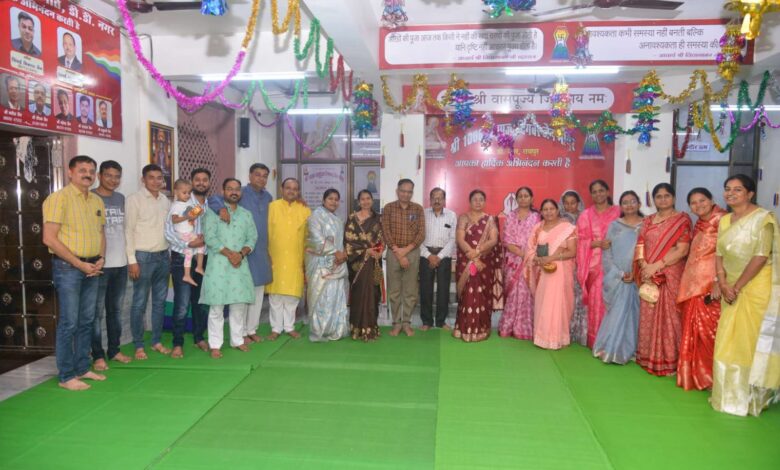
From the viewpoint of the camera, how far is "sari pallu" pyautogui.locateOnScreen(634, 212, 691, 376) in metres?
3.97

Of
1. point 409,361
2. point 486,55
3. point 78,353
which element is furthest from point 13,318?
A: point 486,55

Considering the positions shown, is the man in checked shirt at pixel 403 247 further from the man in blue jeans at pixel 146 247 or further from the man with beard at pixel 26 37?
the man with beard at pixel 26 37

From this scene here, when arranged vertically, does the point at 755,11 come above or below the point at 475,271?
above

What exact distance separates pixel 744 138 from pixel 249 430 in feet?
30.0

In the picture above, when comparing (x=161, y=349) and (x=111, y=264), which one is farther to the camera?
(x=161, y=349)

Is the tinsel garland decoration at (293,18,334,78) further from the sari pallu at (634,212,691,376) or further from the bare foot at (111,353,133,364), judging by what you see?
the sari pallu at (634,212,691,376)

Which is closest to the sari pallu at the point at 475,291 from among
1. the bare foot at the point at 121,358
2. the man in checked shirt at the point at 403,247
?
the man in checked shirt at the point at 403,247

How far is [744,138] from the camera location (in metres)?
8.58

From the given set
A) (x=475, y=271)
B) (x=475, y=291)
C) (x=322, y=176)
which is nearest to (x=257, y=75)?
(x=475, y=271)

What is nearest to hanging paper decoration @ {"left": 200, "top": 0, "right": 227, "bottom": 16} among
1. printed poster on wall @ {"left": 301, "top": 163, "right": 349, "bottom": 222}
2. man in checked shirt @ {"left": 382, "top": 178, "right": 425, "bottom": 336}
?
man in checked shirt @ {"left": 382, "top": 178, "right": 425, "bottom": 336}

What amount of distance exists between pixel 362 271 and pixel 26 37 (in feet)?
10.5

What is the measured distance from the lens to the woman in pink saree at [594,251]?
4609 mm

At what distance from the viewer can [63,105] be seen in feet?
13.5

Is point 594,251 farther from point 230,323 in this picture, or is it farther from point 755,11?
point 230,323
